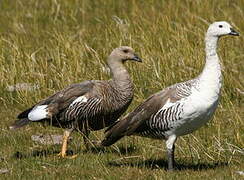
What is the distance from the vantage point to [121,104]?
31.1 ft

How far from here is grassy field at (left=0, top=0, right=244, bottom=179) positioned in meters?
8.77

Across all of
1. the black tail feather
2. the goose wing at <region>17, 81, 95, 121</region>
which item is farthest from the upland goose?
the black tail feather

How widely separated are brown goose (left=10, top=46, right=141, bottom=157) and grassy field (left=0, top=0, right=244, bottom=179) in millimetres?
361

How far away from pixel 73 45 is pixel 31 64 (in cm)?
103

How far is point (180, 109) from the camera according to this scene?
320 inches

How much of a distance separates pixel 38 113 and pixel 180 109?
2.08 meters

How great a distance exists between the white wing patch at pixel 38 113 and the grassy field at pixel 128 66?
46 cm

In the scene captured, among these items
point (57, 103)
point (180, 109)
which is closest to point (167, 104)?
point (180, 109)

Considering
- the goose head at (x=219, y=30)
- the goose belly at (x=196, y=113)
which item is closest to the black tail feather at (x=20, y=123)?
the goose belly at (x=196, y=113)

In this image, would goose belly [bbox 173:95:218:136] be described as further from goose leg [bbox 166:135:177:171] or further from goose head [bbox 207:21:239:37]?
goose head [bbox 207:21:239:37]

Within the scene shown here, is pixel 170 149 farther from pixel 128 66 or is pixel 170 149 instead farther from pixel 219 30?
pixel 128 66

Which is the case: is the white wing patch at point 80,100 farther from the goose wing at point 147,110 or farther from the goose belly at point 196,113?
the goose belly at point 196,113

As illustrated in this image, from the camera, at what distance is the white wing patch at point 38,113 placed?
9320 mm

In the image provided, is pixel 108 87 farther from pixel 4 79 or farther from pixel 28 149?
pixel 4 79
